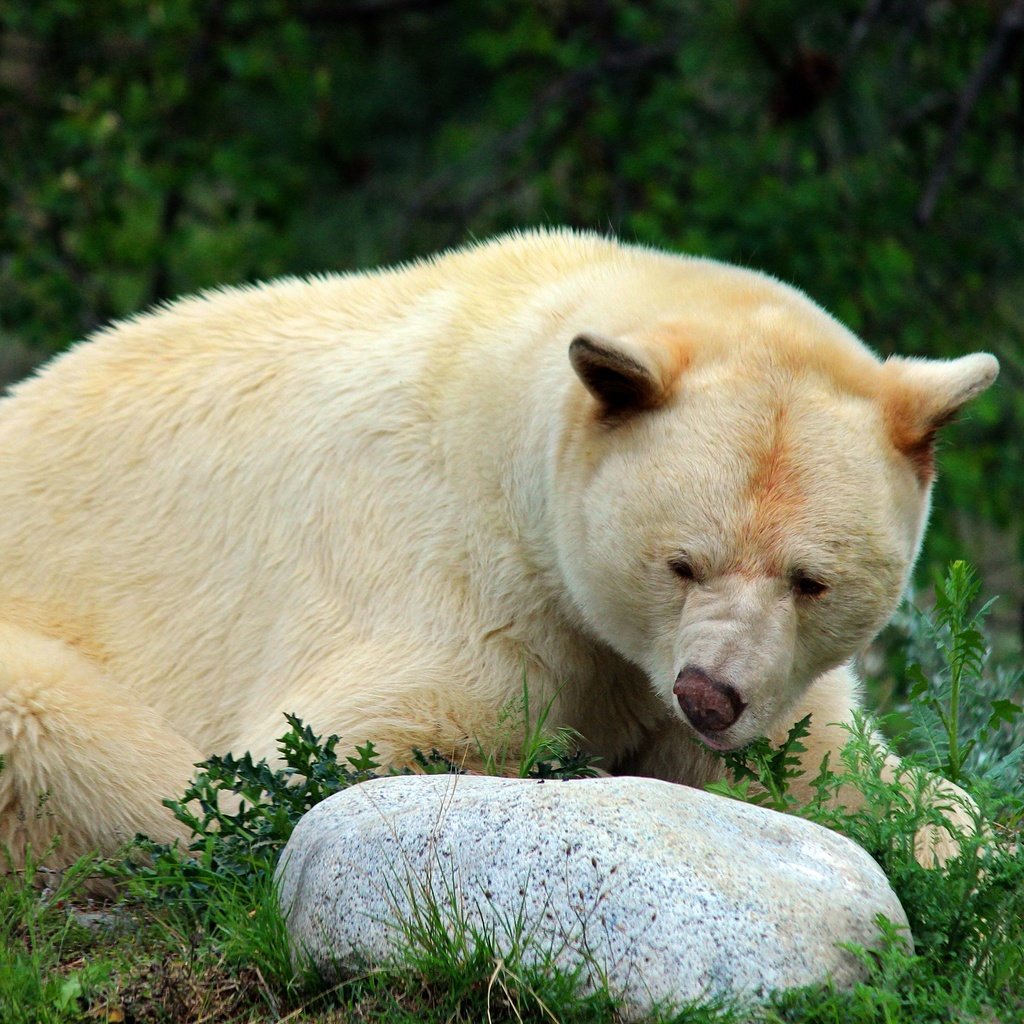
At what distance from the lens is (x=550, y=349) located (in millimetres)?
3959

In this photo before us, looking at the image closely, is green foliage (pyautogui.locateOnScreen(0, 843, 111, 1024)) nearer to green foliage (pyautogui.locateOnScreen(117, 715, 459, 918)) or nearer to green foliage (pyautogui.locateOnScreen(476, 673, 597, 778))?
green foliage (pyautogui.locateOnScreen(117, 715, 459, 918))

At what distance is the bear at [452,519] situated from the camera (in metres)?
3.41

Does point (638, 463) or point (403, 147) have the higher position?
point (403, 147)

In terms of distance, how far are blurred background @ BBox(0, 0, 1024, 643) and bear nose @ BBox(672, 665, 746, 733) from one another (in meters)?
4.83

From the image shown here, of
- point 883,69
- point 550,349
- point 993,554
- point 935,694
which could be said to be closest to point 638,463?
point 550,349

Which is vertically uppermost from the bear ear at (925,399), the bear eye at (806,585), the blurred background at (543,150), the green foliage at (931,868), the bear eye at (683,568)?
the blurred background at (543,150)

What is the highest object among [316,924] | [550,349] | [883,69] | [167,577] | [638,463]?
[883,69]

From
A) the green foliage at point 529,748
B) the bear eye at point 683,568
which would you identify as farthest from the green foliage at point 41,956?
the bear eye at point 683,568

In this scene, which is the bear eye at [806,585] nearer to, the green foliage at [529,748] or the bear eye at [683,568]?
the bear eye at [683,568]

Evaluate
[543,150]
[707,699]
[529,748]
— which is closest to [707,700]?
[707,699]

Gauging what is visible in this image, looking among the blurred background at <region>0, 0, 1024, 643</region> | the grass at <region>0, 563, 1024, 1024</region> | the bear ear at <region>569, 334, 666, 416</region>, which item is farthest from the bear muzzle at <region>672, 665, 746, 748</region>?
the blurred background at <region>0, 0, 1024, 643</region>

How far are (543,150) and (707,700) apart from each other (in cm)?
720

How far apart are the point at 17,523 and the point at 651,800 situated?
2.32 meters

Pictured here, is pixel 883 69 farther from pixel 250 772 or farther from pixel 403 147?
pixel 250 772
